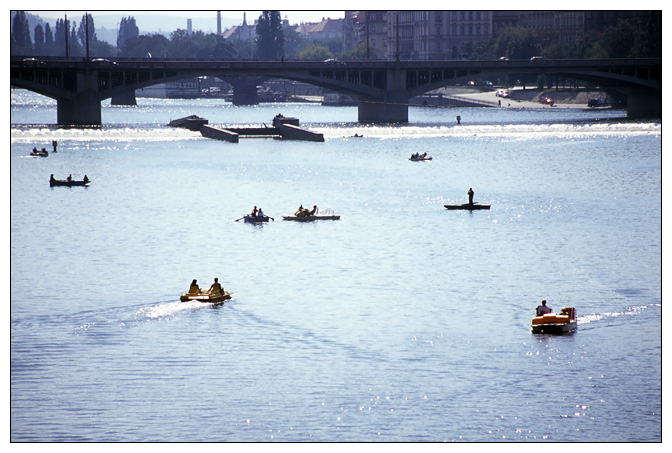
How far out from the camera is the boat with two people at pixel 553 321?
43156 mm

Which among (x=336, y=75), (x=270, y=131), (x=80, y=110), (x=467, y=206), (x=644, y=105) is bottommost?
(x=467, y=206)

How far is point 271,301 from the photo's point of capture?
164 feet

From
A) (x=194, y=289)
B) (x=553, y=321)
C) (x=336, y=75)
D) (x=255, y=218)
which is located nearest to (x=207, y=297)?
(x=194, y=289)

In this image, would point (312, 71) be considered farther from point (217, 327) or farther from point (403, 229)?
point (217, 327)

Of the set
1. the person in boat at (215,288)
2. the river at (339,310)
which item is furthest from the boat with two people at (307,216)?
the person in boat at (215,288)

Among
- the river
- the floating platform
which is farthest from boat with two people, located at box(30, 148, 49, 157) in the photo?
the floating platform

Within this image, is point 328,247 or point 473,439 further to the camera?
point 328,247

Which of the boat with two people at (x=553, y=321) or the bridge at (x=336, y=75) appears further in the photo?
the bridge at (x=336, y=75)

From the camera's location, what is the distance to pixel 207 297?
163 ft

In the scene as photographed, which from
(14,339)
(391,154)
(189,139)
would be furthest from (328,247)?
(189,139)

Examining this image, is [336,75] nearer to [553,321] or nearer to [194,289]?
[194,289]

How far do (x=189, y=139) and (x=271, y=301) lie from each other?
103 m

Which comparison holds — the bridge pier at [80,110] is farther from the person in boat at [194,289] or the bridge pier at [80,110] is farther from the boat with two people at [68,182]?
the person in boat at [194,289]

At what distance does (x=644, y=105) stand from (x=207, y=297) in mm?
128994
